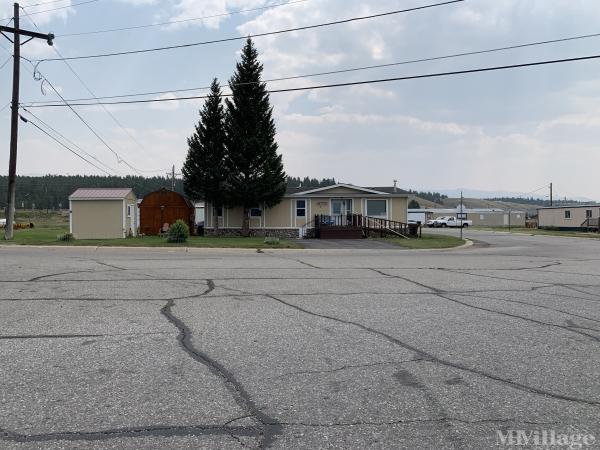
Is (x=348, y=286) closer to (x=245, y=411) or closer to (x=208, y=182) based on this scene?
(x=245, y=411)

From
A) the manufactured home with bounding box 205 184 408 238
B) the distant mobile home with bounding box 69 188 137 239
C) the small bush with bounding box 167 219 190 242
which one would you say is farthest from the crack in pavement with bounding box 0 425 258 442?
the manufactured home with bounding box 205 184 408 238

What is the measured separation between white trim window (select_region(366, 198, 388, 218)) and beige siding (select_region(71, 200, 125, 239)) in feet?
52.7

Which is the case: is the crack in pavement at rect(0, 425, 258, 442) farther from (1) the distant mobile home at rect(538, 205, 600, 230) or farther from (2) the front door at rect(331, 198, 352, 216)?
(1) the distant mobile home at rect(538, 205, 600, 230)

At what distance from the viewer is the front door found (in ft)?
117

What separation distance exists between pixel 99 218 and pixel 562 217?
1973 inches

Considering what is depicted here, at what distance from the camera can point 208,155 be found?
108 ft

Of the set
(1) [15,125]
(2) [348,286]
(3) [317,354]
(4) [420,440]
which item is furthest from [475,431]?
(1) [15,125]

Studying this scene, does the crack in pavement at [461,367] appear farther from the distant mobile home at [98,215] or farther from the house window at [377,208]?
the house window at [377,208]

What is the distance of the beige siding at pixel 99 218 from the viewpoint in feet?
99.0

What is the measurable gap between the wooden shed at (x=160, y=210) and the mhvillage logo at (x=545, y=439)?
32.9 metres

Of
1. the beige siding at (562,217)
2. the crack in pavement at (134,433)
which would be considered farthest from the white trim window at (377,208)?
the crack in pavement at (134,433)

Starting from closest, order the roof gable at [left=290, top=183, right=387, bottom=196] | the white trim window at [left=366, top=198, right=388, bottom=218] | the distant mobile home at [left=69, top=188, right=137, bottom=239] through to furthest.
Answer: the distant mobile home at [left=69, top=188, right=137, bottom=239] → the roof gable at [left=290, top=183, right=387, bottom=196] → the white trim window at [left=366, top=198, right=388, bottom=218]

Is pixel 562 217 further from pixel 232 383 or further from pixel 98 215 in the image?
pixel 232 383

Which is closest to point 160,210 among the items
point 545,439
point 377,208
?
point 377,208
